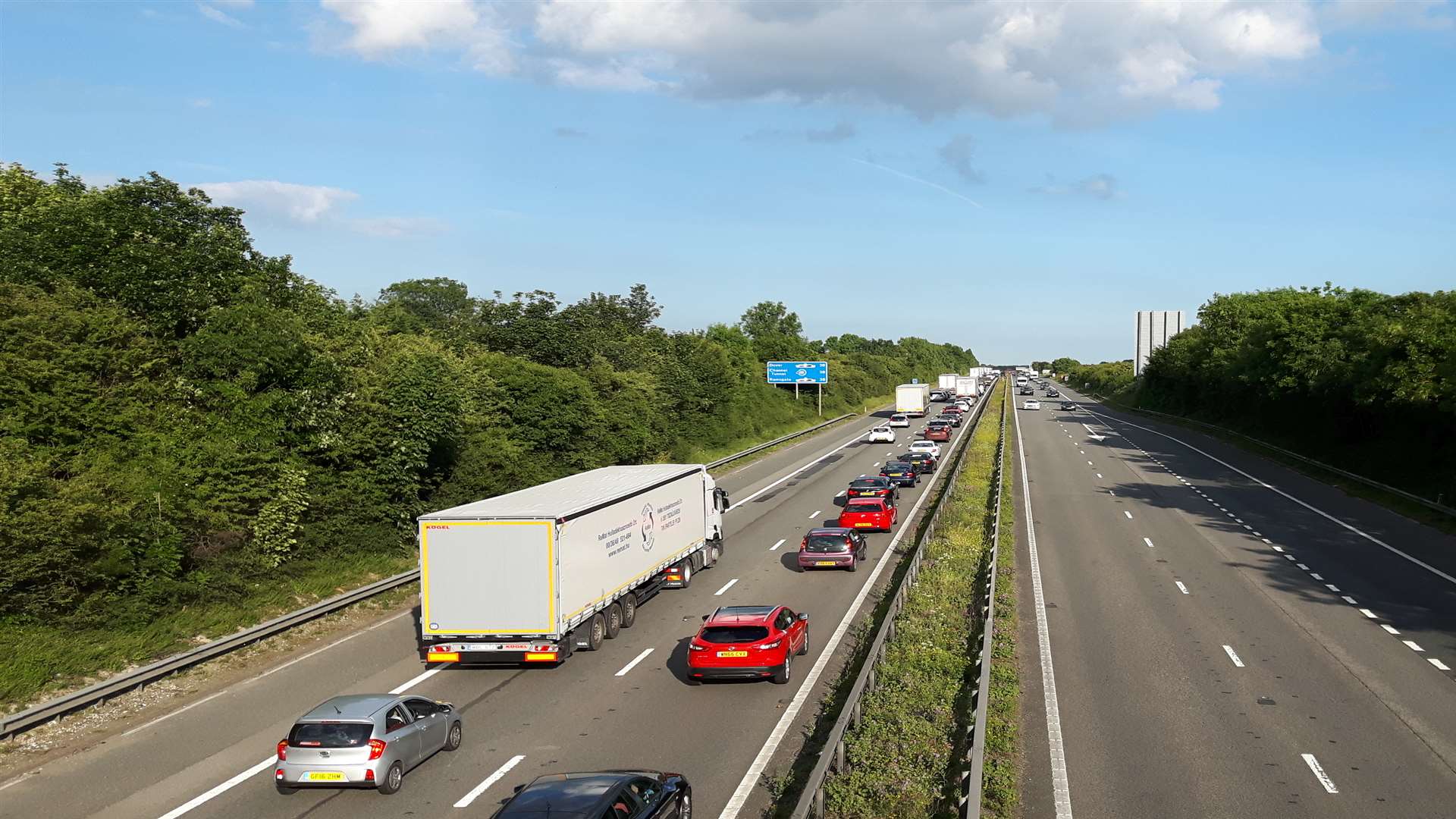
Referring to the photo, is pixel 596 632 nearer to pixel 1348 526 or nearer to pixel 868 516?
pixel 868 516

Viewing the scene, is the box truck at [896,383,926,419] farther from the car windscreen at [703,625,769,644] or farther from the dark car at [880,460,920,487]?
the car windscreen at [703,625,769,644]

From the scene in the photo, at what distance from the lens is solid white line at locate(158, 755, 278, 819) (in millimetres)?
13979

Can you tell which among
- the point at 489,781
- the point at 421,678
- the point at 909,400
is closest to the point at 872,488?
the point at 421,678

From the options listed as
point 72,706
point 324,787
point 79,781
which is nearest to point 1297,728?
point 324,787

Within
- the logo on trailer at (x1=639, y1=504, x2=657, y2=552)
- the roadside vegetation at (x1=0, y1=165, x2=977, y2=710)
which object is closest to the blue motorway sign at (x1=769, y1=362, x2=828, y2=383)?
the roadside vegetation at (x1=0, y1=165, x2=977, y2=710)

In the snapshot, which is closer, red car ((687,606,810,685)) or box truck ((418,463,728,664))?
red car ((687,606,810,685))

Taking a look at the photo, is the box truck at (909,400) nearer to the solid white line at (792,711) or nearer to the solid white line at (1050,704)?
the solid white line at (1050,704)

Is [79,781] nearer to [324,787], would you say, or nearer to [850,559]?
[324,787]

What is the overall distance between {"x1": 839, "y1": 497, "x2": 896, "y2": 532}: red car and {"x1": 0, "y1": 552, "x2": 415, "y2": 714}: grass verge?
1731 cm

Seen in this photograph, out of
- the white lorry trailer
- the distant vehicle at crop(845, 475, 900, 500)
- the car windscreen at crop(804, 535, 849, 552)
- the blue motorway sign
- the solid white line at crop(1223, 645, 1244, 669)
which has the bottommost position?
the solid white line at crop(1223, 645, 1244, 669)

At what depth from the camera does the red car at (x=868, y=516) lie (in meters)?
38.1

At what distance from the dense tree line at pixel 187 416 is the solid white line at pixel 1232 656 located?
919 inches

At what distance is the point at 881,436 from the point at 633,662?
5844cm

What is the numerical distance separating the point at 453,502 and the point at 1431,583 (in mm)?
31415
